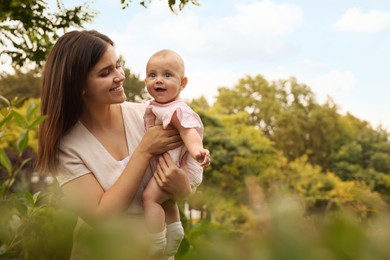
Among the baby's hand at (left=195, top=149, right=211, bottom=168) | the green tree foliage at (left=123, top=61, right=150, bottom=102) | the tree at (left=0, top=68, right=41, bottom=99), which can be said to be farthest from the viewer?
the tree at (left=0, top=68, right=41, bottom=99)

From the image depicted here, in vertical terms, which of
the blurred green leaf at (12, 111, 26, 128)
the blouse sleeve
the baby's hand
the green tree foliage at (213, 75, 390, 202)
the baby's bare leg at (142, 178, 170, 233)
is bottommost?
the green tree foliage at (213, 75, 390, 202)

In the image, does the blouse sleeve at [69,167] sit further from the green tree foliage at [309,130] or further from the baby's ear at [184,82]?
the green tree foliage at [309,130]

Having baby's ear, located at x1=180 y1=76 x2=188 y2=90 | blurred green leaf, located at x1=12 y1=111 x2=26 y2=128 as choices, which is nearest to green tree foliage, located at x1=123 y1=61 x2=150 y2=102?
baby's ear, located at x1=180 y1=76 x2=188 y2=90

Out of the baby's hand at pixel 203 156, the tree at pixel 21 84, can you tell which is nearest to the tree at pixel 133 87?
the tree at pixel 21 84

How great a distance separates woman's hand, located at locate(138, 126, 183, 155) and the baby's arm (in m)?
0.05

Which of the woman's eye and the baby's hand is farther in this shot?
the woman's eye

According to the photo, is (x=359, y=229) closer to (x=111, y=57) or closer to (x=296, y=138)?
(x=111, y=57)

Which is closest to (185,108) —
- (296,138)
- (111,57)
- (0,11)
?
(111,57)

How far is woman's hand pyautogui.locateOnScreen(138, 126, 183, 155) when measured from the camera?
9.40 feet

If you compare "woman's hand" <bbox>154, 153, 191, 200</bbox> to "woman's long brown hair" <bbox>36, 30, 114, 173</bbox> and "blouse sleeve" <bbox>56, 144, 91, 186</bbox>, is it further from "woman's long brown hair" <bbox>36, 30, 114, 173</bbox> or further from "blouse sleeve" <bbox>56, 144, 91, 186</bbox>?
"woman's long brown hair" <bbox>36, 30, 114, 173</bbox>

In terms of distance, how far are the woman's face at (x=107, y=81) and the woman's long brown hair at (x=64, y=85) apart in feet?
0.10

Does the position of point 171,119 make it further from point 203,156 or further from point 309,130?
point 309,130

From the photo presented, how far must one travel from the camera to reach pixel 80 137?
3.03 metres

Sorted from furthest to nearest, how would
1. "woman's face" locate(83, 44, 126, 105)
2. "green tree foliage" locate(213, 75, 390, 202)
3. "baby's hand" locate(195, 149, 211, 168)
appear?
"green tree foliage" locate(213, 75, 390, 202), "woman's face" locate(83, 44, 126, 105), "baby's hand" locate(195, 149, 211, 168)
